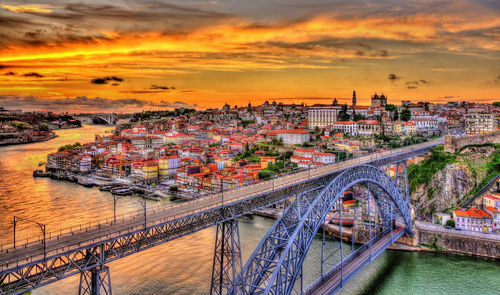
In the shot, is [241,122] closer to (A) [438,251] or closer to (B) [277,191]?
(A) [438,251]

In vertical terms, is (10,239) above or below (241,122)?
below

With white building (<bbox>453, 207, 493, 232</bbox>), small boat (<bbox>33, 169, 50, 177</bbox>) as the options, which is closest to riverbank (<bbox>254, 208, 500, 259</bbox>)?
white building (<bbox>453, 207, 493, 232</bbox>)

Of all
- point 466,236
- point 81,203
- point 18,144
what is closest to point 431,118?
point 466,236

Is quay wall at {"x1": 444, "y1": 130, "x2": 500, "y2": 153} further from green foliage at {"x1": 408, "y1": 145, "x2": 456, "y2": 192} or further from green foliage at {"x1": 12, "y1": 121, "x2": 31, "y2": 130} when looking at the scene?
green foliage at {"x1": 12, "y1": 121, "x2": 31, "y2": 130}

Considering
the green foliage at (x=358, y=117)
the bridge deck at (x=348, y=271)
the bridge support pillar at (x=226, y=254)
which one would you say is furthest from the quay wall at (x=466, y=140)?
the bridge support pillar at (x=226, y=254)

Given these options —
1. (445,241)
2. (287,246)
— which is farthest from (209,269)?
(445,241)

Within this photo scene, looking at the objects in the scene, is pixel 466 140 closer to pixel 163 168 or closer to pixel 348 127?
pixel 348 127

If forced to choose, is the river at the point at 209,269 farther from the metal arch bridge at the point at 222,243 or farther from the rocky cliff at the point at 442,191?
the rocky cliff at the point at 442,191
